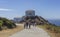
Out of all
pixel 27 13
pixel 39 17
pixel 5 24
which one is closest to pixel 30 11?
pixel 27 13

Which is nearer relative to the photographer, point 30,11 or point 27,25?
point 27,25

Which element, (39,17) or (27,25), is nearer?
(27,25)

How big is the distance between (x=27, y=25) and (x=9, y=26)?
3.95 meters

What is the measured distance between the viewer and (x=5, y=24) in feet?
134

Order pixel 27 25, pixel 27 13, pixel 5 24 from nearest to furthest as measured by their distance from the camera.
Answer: pixel 27 25, pixel 5 24, pixel 27 13

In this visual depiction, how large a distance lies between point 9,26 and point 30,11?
4852 centimetres

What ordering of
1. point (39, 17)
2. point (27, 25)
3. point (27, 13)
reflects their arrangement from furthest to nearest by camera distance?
point (27, 13)
point (39, 17)
point (27, 25)

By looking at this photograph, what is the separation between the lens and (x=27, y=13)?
87438 millimetres

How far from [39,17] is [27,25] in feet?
124

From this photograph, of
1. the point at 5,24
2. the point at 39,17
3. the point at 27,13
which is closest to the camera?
the point at 5,24

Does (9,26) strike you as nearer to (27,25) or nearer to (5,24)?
(5,24)

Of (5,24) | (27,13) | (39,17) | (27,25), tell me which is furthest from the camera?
(27,13)

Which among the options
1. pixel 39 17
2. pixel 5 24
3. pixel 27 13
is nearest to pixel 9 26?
pixel 5 24

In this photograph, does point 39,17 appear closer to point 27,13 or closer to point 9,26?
point 27,13
